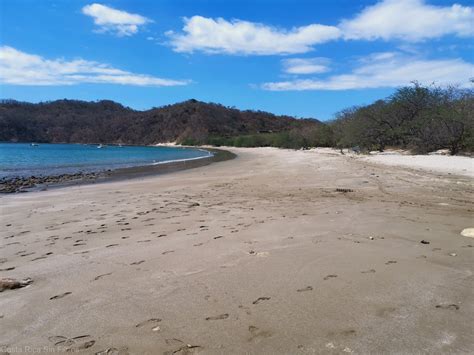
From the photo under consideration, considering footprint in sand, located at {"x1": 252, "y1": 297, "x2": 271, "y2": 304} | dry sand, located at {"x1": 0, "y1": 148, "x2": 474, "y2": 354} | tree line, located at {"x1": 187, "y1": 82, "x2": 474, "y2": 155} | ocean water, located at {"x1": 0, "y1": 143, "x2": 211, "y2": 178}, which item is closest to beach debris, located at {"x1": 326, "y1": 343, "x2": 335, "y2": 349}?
dry sand, located at {"x1": 0, "y1": 148, "x2": 474, "y2": 354}

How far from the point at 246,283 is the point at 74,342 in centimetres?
166

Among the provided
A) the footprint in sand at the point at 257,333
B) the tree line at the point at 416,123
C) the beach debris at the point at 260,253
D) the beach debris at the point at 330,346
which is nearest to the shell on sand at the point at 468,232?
the beach debris at the point at 260,253

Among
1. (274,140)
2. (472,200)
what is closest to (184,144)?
(274,140)

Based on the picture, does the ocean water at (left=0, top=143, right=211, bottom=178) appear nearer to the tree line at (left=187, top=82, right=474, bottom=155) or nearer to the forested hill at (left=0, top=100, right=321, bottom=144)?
the tree line at (left=187, top=82, right=474, bottom=155)

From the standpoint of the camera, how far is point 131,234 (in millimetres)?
6574

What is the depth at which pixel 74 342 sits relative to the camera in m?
2.94

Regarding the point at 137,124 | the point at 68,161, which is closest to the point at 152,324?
the point at 68,161

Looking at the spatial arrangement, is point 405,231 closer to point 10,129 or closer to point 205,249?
point 205,249

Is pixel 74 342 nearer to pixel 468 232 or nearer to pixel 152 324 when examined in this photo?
pixel 152 324

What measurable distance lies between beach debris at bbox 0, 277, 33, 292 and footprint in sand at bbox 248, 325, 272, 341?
8.98ft

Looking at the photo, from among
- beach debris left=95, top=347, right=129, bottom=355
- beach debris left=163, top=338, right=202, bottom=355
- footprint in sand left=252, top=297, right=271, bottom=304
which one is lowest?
beach debris left=95, top=347, right=129, bottom=355

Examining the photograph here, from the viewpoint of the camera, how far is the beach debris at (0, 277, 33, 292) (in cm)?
415

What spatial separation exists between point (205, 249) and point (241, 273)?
114cm

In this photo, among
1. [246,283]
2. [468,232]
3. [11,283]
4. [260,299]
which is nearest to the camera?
[260,299]
